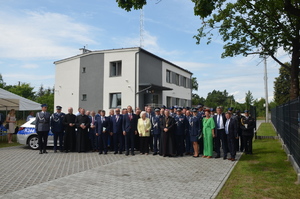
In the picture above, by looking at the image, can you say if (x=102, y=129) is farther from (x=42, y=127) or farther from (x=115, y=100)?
(x=115, y=100)

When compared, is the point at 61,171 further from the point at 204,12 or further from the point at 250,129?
the point at 250,129

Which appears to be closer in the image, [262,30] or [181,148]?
[181,148]

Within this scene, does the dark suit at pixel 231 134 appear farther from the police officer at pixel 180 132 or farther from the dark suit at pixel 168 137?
the dark suit at pixel 168 137

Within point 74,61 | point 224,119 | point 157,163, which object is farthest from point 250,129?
point 74,61

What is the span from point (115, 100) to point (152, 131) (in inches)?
623

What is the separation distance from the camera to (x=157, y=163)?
8.88 meters

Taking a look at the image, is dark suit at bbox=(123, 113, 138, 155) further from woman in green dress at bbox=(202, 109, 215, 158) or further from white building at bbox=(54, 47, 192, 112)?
white building at bbox=(54, 47, 192, 112)

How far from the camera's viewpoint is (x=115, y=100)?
2661 cm

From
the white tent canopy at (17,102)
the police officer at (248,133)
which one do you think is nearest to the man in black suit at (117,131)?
the police officer at (248,133)

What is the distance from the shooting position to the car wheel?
40.1 feet

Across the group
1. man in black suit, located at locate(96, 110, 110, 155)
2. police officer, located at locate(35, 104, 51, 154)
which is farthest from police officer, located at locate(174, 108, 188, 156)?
police officer, located at locate(35, 104, 51, 154)

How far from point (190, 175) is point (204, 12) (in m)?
4.33

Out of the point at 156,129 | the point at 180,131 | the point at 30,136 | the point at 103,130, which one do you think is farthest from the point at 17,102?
the point at 180,131

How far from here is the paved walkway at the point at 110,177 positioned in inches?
218
